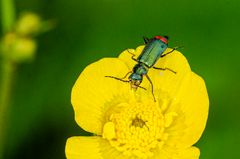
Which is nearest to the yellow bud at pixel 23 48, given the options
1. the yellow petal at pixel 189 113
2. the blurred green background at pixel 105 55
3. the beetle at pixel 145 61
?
the blurred green background at pixel 105 55

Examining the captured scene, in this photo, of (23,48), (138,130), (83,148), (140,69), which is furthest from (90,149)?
(23,48)

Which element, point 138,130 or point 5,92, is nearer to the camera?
point 138,130

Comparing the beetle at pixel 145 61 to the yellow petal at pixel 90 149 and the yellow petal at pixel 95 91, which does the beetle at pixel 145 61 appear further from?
the yellow petal at pixel 90 149

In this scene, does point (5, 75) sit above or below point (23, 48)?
below

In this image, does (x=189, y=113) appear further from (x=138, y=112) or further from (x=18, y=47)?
(x=18, y=47)

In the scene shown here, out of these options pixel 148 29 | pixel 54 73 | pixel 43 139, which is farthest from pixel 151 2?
pixel 43 139

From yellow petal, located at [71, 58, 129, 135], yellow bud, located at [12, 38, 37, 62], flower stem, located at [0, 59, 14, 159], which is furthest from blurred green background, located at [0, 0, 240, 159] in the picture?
yellow petal, located at [71, 58, 129, 135]
